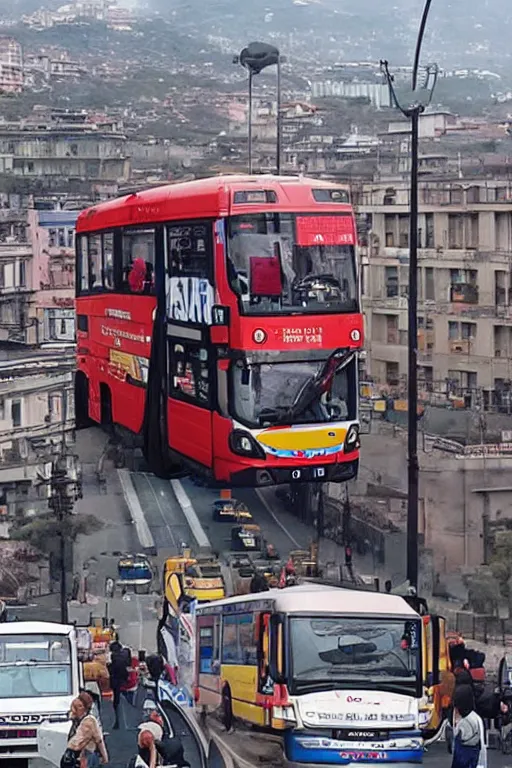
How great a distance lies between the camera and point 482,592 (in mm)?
8805

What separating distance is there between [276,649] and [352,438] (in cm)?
102

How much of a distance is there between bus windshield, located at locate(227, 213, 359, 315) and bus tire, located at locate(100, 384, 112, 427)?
5.86ft

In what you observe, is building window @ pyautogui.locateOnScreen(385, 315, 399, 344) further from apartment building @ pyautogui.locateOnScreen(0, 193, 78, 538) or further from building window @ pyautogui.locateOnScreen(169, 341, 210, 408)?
building window @ pyautogui.locateOnScreen(169, 341, 210, 408)

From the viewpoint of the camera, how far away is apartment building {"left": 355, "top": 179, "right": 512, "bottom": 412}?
41.1 feet

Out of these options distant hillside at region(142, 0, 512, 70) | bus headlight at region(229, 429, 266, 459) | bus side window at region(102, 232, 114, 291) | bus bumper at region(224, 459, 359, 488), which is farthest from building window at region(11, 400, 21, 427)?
distant hillside at region(142, 0, 512, 70)

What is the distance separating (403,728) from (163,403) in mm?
1907

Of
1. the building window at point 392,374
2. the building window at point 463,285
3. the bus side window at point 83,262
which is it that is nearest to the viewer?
the bus side window at point 83,262

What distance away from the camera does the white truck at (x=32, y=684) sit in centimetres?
623

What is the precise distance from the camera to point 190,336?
6832mm

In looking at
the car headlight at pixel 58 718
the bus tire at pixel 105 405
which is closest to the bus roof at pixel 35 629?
the car headlight at pixel 58 718

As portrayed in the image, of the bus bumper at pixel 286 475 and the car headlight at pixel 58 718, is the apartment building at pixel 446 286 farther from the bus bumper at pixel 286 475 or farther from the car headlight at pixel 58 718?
the car headlight at pixel 58 718

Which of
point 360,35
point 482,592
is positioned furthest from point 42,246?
point 360,35

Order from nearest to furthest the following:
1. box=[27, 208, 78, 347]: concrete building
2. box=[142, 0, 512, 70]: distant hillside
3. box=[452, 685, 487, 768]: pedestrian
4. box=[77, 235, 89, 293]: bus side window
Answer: box=[452, 685, 487, 768]: pedestrian
box=[77, 235, 89, 293]: bus side window
box=[27, 208, 78, 347]: concrete building
box=[142, 0, 512, 70]: distant hillside

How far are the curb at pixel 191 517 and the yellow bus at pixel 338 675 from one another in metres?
2.05
